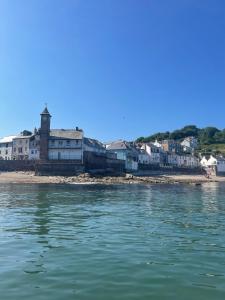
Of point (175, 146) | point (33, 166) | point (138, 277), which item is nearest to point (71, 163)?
point (33, 166)

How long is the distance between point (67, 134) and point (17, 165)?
584 inches

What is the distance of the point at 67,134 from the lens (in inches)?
3735

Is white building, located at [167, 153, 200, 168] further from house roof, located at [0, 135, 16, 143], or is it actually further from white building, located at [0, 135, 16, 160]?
white building, located at [0, 135, 16, 160]

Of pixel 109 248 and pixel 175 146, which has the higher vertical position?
pixel 175 146

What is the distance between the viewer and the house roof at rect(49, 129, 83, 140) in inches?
3678

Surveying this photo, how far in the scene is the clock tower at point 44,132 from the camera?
91.9m

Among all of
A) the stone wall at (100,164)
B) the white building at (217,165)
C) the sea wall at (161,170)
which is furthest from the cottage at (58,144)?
the white building at (217,165)

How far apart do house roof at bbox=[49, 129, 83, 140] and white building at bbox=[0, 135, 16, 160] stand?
69.4 feet

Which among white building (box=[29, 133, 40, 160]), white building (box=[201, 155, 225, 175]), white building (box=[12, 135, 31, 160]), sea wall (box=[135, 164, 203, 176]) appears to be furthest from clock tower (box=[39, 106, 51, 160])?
white building (box=[201, 155, 225, 175])

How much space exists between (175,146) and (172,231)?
6635 inches

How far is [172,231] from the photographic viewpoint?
1831 centimetres

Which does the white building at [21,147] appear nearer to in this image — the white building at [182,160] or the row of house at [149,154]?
the row of house at [149,154]

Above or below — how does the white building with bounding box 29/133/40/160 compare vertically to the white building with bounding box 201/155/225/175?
above

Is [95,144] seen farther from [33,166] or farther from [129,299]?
[129,299]
